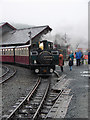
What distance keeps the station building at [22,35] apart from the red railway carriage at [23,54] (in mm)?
4323

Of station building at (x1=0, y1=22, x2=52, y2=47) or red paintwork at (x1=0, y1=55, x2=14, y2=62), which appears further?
station building at (x1=0, y1=22, x2=52, y2=47)

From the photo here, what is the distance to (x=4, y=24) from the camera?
34.5 m

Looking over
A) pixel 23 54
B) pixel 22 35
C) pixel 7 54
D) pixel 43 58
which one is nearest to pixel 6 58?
pixel 7 54

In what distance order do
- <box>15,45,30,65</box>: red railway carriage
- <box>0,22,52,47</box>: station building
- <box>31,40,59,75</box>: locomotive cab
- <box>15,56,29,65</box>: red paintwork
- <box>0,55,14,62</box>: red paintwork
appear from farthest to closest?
<box>0,22,52,47</box>: station building, <box>0,55,14,62</box>: red paintwork, <box>15,56,29,65</box>: red paintwork, <box>15,45,30,65</box>: red railway carriage, <box>31,40,59,75</box>: locomotive cab

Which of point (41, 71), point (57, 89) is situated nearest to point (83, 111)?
point (57, 89)

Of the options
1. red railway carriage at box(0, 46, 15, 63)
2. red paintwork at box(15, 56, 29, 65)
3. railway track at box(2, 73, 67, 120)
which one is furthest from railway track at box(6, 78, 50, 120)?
red railway carriage at box(0, 46, 15, 63)

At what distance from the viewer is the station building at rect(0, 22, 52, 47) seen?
84.1ft

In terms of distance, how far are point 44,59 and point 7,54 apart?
10.9 m

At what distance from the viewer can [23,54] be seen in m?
16.0

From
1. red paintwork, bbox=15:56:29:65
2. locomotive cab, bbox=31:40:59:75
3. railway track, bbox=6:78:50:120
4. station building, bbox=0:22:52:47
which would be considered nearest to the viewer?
railway track, bbox=6:78:50:120

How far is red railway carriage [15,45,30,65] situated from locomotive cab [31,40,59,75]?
267 centimetres

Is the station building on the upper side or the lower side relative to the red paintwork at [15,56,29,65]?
upper

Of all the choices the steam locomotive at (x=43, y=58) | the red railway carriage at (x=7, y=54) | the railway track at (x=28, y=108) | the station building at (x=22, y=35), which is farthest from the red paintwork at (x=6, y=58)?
the railway track at (x=28, y=108)

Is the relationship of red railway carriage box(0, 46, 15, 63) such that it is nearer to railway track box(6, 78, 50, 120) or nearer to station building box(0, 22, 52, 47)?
station building box(0, 22, 52, 47)
